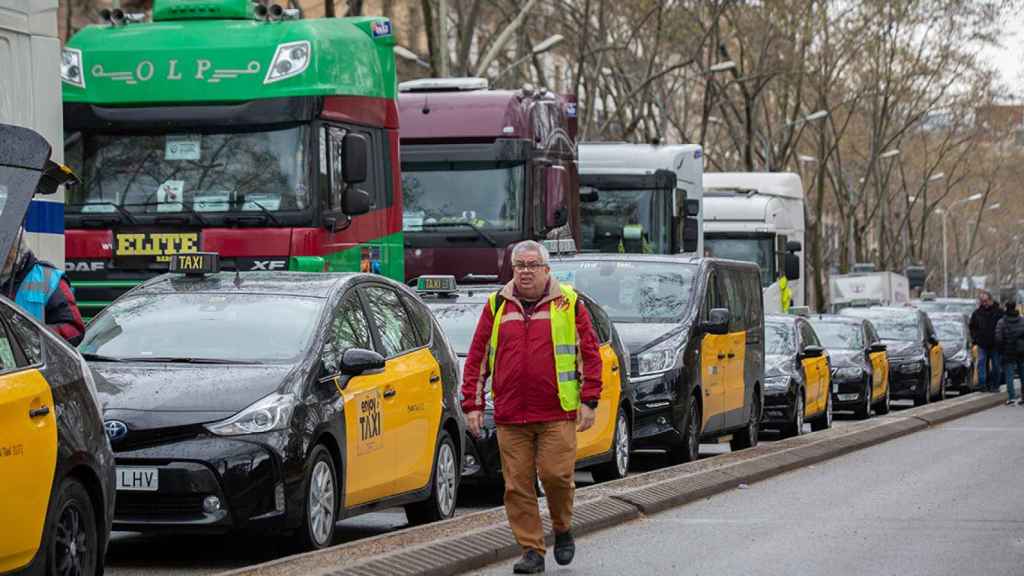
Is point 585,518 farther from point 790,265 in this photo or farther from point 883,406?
point 790,265

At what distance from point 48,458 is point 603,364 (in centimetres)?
814

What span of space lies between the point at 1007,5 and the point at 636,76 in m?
9.10

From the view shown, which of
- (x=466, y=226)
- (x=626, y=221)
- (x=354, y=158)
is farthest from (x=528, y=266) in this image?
(x=626, y=221)

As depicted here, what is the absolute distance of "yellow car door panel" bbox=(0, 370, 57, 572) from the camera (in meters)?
7.59

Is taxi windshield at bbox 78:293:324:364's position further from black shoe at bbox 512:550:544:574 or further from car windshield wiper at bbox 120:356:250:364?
black shoe at bbox 512:550:544:574

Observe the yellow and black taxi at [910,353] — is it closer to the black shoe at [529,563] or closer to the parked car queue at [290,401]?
the parked car queue at [290,401]

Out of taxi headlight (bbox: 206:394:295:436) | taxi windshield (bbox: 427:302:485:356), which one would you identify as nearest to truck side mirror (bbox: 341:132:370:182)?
taxi windshield (bbox: 427:302:485:356)

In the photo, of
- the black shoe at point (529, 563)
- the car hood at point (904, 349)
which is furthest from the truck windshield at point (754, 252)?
the black shoe at point (529, 563)

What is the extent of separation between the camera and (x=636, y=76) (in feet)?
157

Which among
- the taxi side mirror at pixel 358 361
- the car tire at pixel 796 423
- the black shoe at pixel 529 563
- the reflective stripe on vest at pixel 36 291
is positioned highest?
the reflective stripe on vest at pixel 36 291

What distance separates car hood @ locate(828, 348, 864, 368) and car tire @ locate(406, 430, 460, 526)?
17.1 m

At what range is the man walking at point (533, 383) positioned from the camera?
10.1 meters

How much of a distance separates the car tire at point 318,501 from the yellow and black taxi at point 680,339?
666 cm

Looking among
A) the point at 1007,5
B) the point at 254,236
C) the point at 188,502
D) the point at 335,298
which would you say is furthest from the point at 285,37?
the point at 1007,5
